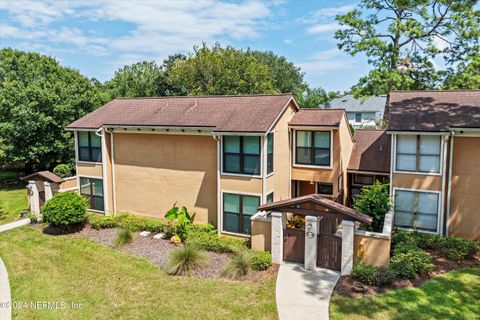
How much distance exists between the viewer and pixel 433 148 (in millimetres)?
15766

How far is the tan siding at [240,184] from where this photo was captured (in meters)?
16.0

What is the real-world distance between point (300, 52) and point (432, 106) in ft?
80.8

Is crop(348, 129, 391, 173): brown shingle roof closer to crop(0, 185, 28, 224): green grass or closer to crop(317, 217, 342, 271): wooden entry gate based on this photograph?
crop(317, 217, 342, 271): wooden entry gate

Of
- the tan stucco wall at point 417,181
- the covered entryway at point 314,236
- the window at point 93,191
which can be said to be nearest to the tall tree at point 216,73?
the window at point 93,191

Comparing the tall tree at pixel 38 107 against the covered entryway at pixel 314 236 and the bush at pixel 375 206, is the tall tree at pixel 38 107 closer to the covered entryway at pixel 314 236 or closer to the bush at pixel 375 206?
the covered entryway at pixel 314 236

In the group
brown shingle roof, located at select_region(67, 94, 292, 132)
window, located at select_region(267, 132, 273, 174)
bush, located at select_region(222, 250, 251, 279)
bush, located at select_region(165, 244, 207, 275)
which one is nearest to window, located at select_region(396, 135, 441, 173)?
window, located at select_region(267, 132, 273, 174)

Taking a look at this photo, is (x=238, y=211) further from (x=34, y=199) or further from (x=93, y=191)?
(x=34, y=199)

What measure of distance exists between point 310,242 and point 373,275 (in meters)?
2.40

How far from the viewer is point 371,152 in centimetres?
2117

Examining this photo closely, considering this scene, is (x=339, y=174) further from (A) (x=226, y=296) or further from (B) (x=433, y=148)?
(A) (x=226, y=296)

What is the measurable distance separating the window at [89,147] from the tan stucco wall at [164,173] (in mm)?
1102

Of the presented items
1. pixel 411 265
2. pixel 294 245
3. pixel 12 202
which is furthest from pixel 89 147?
pixel 411 265

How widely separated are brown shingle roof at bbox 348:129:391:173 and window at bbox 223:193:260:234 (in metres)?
7.54

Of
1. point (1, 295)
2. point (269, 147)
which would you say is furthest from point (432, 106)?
point (1, 295)
